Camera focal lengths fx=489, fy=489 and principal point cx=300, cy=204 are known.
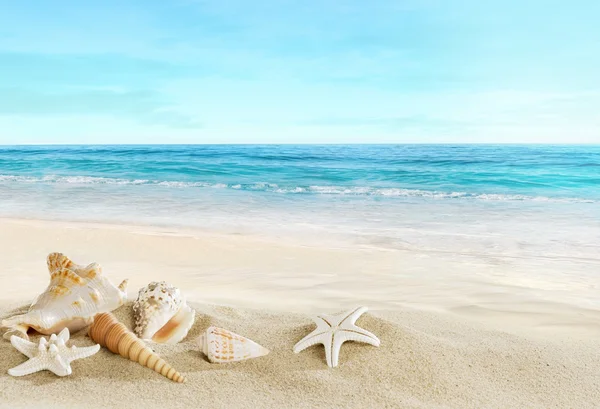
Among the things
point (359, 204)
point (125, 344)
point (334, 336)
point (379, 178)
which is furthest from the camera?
point (379, 178)

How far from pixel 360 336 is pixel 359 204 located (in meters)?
9.99

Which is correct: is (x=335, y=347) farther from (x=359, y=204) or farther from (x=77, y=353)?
(x=359, y=204)

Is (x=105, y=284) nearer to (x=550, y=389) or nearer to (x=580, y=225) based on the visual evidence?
(x=550, y=389)

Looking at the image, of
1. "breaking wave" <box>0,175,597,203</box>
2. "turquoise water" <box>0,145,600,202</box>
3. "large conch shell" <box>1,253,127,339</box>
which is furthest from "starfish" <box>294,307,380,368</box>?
"turquoise water" <box>0,145,600,202</box>

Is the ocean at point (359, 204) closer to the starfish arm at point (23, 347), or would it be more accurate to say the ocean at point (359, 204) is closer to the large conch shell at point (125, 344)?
the large conch shell at point (125, 344)

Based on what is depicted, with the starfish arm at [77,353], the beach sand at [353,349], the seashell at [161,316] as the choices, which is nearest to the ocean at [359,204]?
the beach sand at [353,349]

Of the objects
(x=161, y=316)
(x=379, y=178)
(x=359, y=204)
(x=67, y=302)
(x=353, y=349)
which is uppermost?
(x=67, y=302)

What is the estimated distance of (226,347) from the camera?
2.51 meters

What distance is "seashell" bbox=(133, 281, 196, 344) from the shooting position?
2768mm

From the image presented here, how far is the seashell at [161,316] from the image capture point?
277 cm

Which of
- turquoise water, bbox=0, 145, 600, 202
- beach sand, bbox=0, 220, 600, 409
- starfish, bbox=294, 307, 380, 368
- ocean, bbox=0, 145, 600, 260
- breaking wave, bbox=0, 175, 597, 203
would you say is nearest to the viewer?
beach sand, bbox=0, 220, 600, 409

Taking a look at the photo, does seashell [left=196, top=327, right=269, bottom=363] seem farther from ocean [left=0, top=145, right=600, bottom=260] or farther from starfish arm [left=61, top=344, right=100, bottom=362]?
ocean [left=0, top=145, right=600, bottom=260]

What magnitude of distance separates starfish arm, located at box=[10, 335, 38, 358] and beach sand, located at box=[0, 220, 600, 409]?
11cm

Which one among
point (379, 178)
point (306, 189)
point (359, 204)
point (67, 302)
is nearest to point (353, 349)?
point (67, 302)
